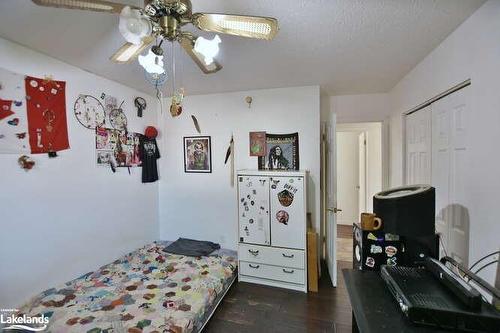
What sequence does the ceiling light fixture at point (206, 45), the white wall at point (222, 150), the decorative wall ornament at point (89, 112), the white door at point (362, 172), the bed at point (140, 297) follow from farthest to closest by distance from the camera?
the white door at point (362, 172) → the white wall at point (222, 150) → the decorative wall ornament at point (89, 112) → the bed at point (140, 297) → the ceiling light fixture at point (206, 45)

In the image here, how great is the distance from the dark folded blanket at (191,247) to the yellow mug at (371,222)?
2.16 metres

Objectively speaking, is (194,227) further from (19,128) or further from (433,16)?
(433,16)

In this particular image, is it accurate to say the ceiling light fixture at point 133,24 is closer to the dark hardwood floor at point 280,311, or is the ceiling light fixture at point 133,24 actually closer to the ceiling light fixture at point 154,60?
the ceiling light fixture at point 154,60

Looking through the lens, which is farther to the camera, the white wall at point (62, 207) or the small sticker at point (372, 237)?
the white wall at point (62, 207)

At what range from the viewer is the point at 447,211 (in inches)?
72.7

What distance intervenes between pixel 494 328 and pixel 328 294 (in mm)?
1837

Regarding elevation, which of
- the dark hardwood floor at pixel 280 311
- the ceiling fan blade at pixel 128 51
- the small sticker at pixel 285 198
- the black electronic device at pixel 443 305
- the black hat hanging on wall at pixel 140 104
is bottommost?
the dark hardwood floor at pixel 280 311

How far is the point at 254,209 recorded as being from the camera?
2715 mm

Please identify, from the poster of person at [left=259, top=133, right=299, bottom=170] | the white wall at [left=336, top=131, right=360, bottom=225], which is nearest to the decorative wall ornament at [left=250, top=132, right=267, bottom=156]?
the poster of person at [left=259, top=133, right=299, bottom=170]

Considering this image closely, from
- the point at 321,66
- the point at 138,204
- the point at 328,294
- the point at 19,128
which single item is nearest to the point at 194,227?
the point at 138,204

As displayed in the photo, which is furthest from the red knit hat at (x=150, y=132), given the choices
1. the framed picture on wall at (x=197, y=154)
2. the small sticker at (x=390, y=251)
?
the small sticker at (x=390, y=251)

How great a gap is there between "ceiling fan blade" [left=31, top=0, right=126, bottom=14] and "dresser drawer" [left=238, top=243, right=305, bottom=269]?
7.92ft

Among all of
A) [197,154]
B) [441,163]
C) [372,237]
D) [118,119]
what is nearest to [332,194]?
[441,163]

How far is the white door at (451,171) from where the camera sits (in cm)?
163
